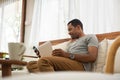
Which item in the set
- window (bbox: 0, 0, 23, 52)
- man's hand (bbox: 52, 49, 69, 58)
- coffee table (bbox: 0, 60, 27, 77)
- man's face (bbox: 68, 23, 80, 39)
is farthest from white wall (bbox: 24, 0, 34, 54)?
coffee table (bbox: 0, 60, 27, 77)

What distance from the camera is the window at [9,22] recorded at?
15.5 feet

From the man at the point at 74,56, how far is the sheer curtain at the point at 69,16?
2.19ft

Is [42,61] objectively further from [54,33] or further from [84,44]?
[54,33]

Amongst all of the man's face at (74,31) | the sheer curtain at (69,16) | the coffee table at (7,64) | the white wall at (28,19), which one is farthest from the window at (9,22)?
the coffee table at (7,64)

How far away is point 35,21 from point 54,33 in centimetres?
48

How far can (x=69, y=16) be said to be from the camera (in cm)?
345

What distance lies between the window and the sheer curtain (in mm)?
797

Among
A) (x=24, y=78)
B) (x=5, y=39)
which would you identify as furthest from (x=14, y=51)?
(x=5, y=39)

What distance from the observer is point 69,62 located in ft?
6.72

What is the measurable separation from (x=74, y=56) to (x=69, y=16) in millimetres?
1407

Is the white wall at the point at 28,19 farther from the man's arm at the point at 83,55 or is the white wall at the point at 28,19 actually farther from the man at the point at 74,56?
the man's arm at the point at 83,55

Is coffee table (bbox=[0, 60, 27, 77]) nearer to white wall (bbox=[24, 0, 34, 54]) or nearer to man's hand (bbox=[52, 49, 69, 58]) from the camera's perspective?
man's hand (bbox=[52, 49, 69, 58])

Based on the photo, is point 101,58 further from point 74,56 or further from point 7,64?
point 7,64

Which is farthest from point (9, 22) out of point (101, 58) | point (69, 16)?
point (101, 58)
